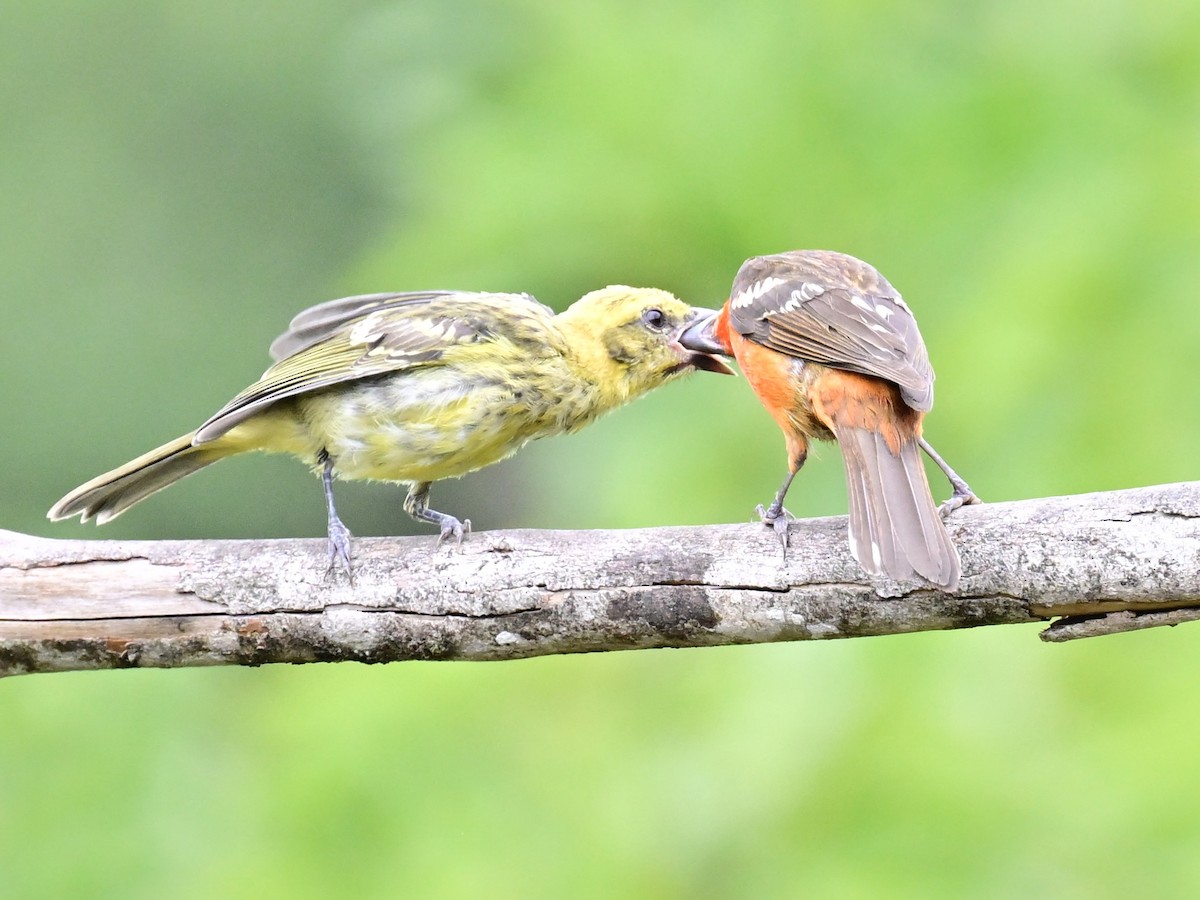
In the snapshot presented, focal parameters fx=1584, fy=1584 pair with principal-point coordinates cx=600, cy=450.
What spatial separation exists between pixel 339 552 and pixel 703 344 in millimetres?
1946

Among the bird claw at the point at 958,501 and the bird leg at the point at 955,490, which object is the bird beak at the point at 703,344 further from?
the bird claw at the point at 958,501

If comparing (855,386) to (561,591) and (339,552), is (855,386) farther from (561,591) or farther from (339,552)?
(339,552)

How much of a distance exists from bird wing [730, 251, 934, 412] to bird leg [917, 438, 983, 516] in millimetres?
A: 290

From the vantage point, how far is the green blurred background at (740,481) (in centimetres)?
527

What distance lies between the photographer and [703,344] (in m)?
5.92

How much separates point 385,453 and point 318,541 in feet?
2.89

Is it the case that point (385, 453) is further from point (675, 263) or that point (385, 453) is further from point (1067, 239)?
point (1067, 239)

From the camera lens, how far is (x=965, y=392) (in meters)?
5.52

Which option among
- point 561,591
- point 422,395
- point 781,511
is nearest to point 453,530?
point 561,591

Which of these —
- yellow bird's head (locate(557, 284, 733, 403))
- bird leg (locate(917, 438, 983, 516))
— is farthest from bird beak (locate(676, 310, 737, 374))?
bird leg (locate(917, 438, 983, 516))

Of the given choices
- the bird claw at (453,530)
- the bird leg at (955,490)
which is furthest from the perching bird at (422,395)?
the bird leg at (955,490)

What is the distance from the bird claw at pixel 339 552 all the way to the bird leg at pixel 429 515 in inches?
10.9

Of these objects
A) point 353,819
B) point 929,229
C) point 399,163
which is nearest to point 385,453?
point 353,819

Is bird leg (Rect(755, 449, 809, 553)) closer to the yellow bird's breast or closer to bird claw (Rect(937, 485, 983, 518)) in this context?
bird claw (Rect(937, 485, 983, 518))
